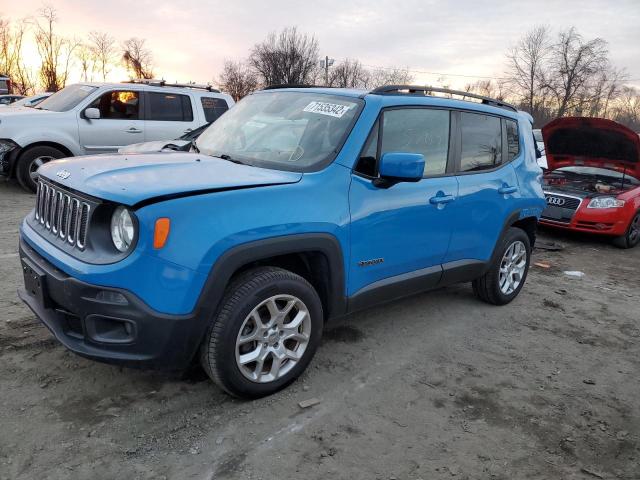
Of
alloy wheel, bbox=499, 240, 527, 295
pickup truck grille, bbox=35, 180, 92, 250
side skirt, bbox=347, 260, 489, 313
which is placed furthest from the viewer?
alloy wheel, bbox=499, 240, 527, 295

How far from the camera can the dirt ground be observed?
252cm

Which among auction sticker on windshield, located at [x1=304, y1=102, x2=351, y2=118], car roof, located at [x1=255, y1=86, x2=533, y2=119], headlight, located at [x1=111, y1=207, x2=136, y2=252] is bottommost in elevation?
headlight, located at [x1=111, y1=207, x2=136, y2=252]

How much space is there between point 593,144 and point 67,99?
879cm

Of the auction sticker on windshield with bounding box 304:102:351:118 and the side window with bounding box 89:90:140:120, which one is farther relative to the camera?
the side window with bounding box 89:90:140:120

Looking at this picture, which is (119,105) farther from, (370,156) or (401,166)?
(401,166)

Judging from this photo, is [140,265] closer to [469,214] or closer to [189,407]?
[189,407]

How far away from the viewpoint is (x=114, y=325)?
2568mm

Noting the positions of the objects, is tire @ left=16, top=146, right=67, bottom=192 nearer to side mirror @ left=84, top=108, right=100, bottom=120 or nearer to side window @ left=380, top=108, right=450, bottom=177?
side mirror @ left=84, top=108, right=100, bottom=120

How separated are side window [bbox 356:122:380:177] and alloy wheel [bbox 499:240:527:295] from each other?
2010 mm

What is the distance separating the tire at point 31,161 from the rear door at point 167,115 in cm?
156

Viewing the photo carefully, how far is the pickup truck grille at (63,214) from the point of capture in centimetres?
264

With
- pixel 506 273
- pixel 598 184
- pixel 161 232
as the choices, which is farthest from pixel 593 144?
pixel 161 232

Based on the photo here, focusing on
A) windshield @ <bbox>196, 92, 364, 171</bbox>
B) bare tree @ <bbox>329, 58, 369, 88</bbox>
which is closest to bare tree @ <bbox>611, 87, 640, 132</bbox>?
bare tree @ <bbox>329, 58, 369, 88</bbox>

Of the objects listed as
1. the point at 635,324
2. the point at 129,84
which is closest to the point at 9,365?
the point at 635,324
